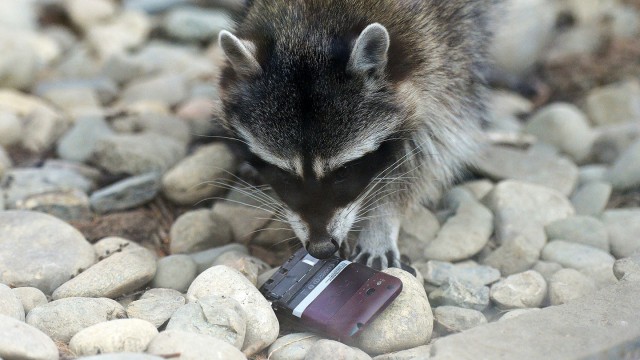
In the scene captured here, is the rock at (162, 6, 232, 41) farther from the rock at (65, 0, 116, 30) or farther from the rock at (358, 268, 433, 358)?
the rock at (358, 268, 433, 358)

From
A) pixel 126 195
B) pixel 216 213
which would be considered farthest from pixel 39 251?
pixel 216 213

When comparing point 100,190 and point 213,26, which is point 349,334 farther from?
point 213,26

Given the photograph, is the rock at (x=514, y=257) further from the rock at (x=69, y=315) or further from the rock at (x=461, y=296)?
the rock at (x=69, y=315)

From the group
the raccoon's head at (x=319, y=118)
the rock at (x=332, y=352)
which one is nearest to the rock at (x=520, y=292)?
the raccoon's head at (x=319, y=118)

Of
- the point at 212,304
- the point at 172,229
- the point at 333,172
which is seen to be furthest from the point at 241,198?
the point at 212,304

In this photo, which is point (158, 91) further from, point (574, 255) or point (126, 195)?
point (574, 255)

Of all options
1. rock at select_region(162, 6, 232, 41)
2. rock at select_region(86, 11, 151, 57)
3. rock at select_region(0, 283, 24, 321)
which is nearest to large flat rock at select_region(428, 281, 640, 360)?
rock at select_region(0, 283, 24, 321)
